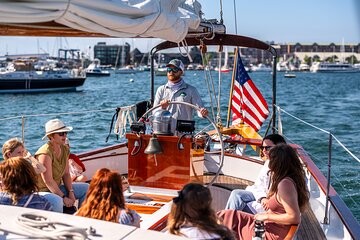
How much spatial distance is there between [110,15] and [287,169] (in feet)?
4.60

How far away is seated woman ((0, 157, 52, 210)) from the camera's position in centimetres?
308

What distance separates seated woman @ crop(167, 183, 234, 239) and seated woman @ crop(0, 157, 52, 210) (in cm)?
93

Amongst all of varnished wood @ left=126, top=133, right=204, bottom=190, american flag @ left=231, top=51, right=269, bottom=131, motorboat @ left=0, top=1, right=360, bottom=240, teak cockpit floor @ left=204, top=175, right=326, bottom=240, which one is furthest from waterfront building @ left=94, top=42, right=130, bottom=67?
varnished wood @ left=126, top=133, right=204, bottom=190

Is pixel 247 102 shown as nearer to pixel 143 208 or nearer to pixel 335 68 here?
pixel 143 208

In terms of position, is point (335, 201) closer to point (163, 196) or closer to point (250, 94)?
point (163, 196)

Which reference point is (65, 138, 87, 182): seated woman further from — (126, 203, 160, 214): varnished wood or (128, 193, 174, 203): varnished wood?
(126, 203, 160, 214): varnished wood

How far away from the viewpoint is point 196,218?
8.71 ft

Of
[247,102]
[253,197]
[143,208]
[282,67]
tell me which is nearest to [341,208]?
[253,197]

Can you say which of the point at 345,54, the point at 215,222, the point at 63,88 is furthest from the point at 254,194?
the point at 345,54

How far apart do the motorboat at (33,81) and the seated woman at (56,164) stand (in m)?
37.4

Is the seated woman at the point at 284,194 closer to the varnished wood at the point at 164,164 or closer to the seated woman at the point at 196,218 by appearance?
the seated woman at the point at 196,218

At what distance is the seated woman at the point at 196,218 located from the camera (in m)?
2.62

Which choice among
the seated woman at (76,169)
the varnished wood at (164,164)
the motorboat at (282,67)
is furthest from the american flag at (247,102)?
the motorboat at (282,67)

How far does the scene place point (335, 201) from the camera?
4.02 metres
